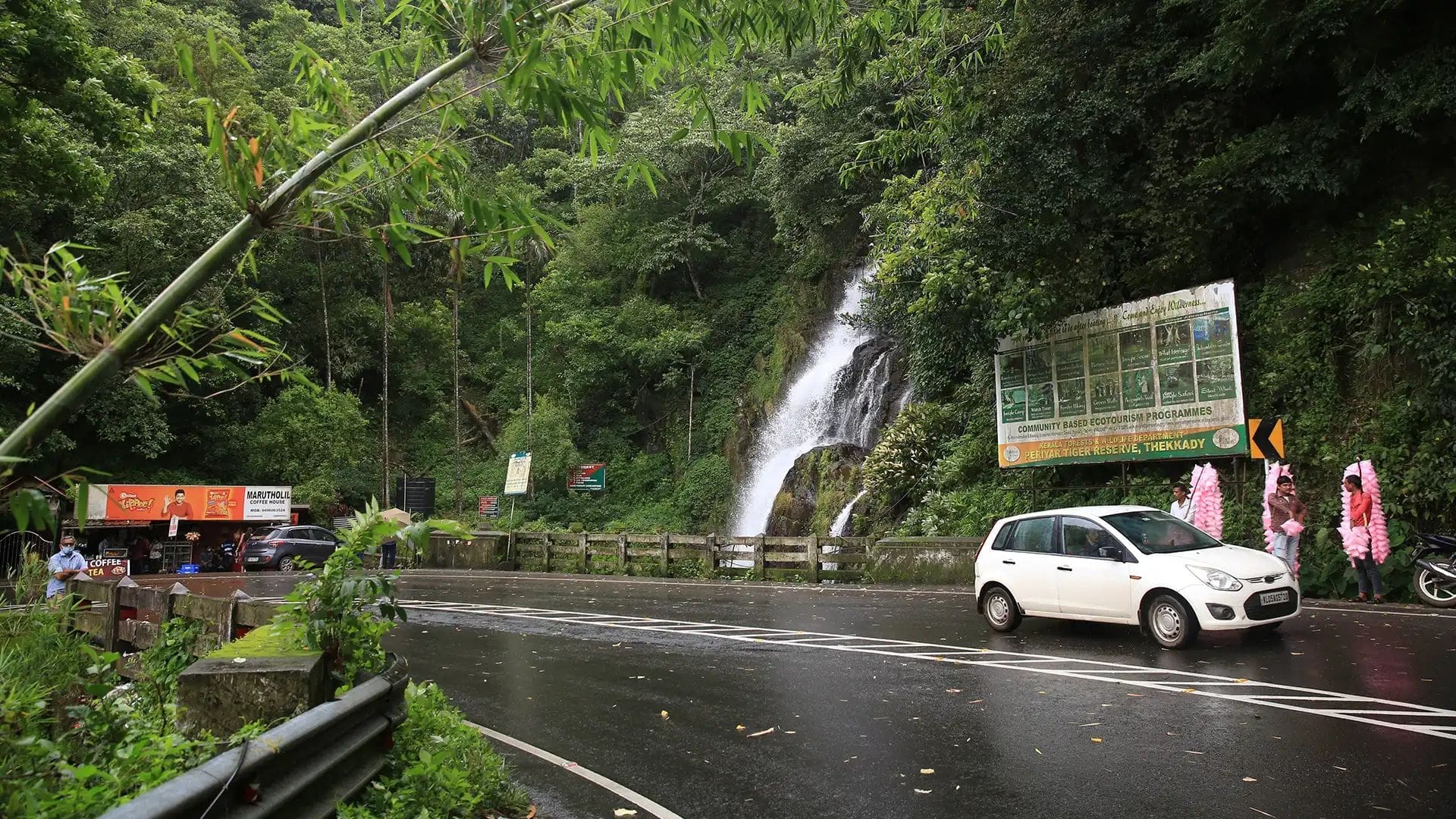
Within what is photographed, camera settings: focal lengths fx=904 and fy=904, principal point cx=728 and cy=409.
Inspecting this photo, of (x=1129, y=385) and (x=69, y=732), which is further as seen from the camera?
(x=1129, y=385)

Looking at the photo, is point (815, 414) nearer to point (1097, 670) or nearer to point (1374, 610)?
point (1374, 610)

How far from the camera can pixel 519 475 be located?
35219 mm

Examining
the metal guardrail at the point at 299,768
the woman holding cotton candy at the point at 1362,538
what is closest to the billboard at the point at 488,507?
the woman holding cotton candy at the point at 1362,538

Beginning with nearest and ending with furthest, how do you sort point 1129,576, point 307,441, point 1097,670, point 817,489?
point 1097,670, point 1129,576, point 817,489, point 307,441

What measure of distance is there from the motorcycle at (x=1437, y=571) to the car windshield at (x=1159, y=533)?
166 inches

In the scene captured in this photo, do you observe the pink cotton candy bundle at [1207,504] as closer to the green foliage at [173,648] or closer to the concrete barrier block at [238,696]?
the green foliage at [173,648]

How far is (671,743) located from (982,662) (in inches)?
160

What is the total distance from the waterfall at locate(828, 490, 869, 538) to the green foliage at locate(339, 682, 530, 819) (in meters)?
20.7

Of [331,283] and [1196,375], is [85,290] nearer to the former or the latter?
[1196,375]

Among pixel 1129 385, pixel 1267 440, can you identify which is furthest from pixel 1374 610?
pixel 1129 385

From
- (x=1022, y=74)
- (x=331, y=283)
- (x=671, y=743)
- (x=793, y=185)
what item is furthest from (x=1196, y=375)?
(x=331, y=283)

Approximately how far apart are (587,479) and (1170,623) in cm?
3166

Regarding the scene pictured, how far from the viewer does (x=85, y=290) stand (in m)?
2.06

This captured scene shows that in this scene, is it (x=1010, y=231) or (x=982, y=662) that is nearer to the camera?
(x=982, y=662)
